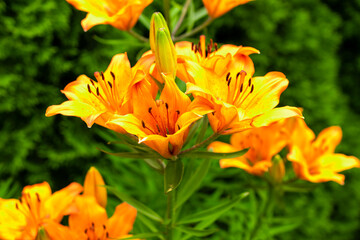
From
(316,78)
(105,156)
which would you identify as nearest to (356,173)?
(316,78)

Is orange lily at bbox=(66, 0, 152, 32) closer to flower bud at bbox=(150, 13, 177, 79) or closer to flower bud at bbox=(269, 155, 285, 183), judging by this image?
flower bud at bbox=(150, 13, 177, 79)

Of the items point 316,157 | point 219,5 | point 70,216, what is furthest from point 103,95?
point 316,157

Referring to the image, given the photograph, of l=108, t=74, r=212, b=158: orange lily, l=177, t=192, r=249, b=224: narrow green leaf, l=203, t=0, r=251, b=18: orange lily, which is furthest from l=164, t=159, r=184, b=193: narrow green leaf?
l=203, t=0, r=251, b=18: orange lily

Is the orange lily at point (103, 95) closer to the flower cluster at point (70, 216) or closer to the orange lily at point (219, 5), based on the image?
the flower cluster at point (70, 216)

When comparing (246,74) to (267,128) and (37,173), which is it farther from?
(37,173)

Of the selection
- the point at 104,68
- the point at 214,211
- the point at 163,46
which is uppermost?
the point at 163,46

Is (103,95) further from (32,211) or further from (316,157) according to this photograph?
(316,157)

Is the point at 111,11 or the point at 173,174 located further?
the point at 111,11

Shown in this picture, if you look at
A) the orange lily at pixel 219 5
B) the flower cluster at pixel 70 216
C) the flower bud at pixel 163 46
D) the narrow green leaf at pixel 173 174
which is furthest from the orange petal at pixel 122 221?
the orange lily at pixel 219 5
